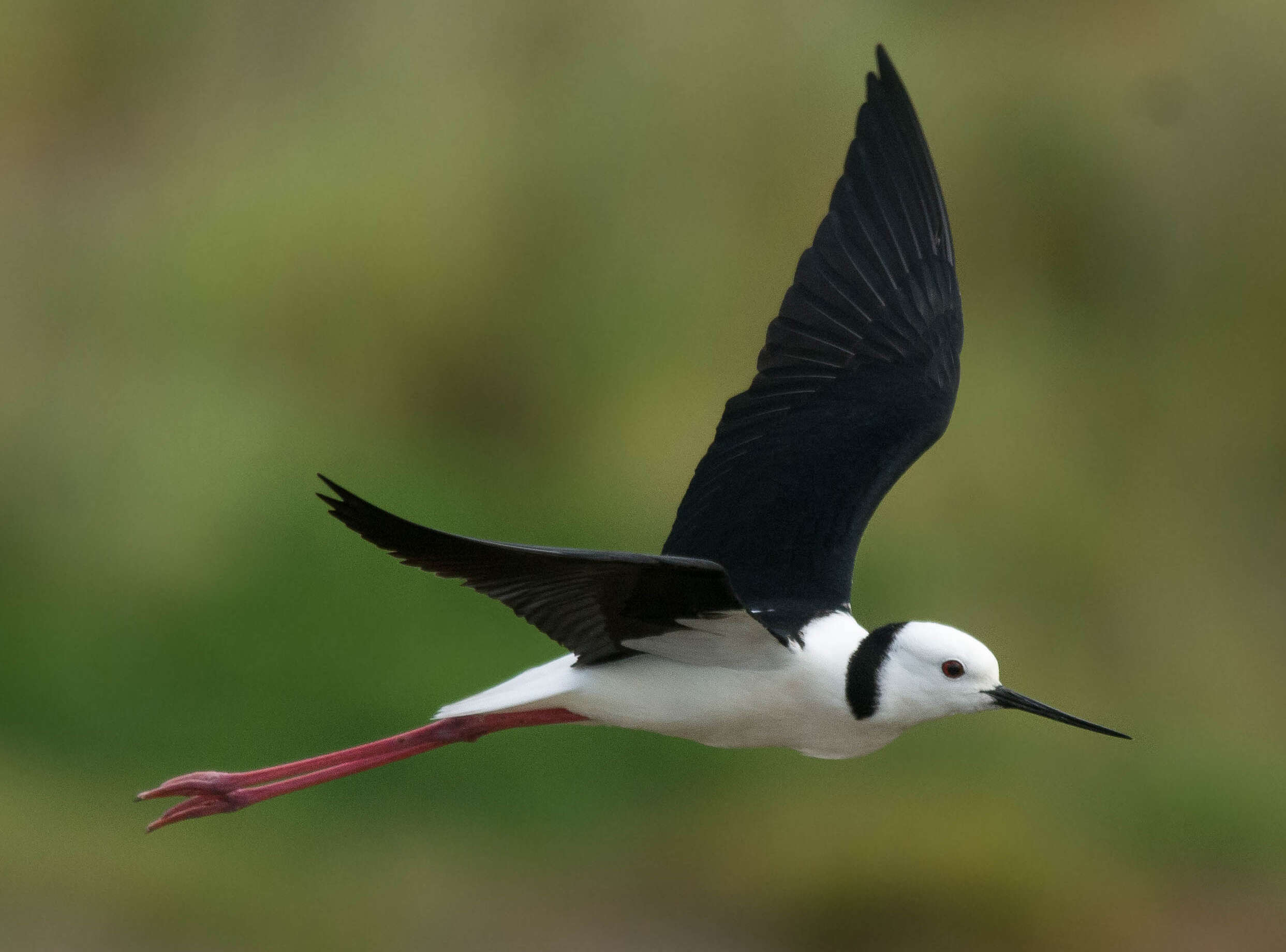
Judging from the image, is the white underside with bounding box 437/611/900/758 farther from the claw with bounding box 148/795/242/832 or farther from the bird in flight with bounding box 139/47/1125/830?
the claw with bounding box 148/795/242/832

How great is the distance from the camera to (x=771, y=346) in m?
5.38

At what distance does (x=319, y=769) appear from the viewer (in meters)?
5.02

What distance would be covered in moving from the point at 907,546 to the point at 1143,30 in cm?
377

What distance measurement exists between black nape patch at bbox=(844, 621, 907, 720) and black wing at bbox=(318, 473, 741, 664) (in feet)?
1.46

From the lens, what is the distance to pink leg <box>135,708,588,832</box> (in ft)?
16.2

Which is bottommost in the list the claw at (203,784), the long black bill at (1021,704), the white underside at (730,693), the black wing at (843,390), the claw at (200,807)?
the claw at (200,807)

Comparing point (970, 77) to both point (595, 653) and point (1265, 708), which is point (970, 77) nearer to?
point (1265, 708)

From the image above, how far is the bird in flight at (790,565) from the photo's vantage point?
4.09 metres

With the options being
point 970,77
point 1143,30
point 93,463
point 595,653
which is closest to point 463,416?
point 93,463

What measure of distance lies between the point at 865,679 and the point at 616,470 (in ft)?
21.4

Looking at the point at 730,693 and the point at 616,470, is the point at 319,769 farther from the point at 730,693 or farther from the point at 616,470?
the point at 616,470

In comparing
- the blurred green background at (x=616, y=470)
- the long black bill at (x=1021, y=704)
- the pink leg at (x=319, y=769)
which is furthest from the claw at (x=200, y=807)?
the blurred green background at (x=616, y=470)

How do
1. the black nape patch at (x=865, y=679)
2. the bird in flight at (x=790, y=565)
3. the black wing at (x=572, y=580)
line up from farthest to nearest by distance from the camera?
the black nape patch at (x=865, y=679), the bird in flight at (x=790, y=565), the black wing at (x=572, y=580)

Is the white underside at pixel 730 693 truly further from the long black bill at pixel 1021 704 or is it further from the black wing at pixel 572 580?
the long black bill at pixel 1021 704
